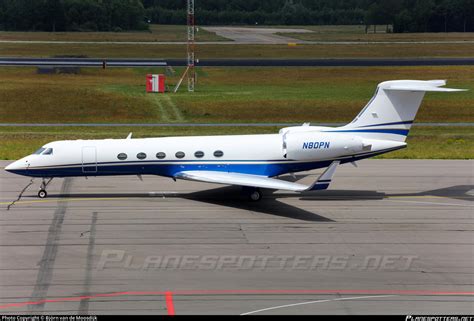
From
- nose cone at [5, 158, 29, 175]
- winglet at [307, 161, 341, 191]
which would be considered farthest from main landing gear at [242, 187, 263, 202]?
nose cone at [5, 158, 29, 175]

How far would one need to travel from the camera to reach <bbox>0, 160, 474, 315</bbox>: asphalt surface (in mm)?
19266

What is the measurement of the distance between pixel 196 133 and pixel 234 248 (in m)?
26.5

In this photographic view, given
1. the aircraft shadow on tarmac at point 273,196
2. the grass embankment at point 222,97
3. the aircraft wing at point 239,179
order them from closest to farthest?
the aircraft wing at point 239,179, the aircraft shadow on tarmac at point 273,196, the grass embankment at point 222,97

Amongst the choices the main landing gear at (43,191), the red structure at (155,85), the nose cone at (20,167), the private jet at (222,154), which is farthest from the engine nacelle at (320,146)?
the red structure at (155,85)

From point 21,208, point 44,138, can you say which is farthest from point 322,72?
point 21,208

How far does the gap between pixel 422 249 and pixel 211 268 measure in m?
6.84

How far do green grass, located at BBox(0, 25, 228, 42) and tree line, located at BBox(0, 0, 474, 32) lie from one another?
318 cm

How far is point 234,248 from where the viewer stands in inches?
943

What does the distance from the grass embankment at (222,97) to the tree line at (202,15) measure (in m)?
52.4

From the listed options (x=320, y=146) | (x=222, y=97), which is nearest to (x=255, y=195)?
(x=320, y=146)

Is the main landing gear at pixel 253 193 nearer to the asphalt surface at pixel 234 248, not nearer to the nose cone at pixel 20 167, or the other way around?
the asphalt surface at pixel 234 248

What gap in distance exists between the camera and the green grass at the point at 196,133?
4228 centimetres

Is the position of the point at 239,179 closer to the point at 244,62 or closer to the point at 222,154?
the point at 222,154

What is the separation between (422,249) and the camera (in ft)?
78.9
